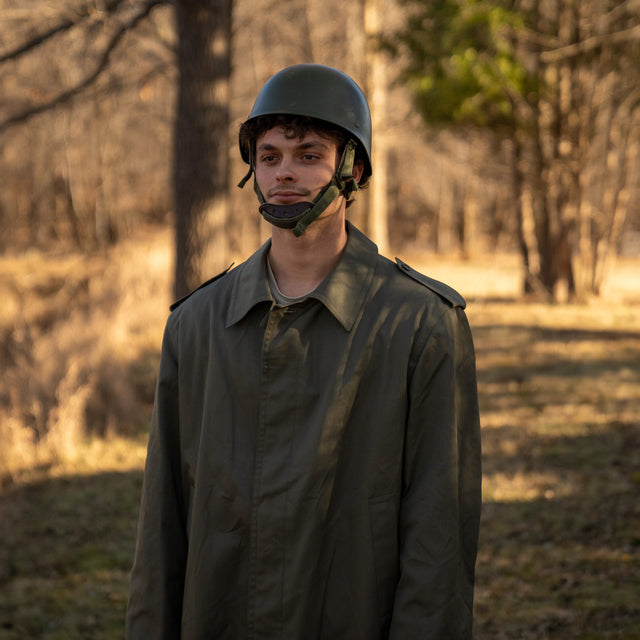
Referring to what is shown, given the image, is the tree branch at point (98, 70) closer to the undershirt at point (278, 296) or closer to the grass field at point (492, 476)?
the grass field at point (492, 476)

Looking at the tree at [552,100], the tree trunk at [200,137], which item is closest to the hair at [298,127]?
the tree trunk at [200,137]

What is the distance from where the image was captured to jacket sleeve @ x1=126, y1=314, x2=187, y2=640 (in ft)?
6.52

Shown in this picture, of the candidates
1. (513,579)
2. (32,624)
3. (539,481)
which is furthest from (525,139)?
(32,624)

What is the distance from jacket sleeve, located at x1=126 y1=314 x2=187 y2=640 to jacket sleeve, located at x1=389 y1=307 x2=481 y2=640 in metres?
0.60

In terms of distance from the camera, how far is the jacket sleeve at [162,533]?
1.99 m

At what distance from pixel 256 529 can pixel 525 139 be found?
1536 centimetres

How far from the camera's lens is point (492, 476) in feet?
19.3

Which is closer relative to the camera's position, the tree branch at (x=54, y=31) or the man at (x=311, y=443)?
the man at (x=311, y=443)

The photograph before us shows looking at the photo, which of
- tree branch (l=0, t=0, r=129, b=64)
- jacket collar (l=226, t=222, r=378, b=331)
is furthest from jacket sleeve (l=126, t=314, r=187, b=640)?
tree branch (l=0, t=0, r=129, b=64)

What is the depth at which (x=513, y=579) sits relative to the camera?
14.3 feet

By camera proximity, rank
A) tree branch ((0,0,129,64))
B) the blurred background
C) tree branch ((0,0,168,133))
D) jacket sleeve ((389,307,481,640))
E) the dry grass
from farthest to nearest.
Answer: tree branch ((0,0,168,133))
tree branch ((0,0,129,64))
the dry grass
the blurred background
jacket sleeve ((389,307,481,640))

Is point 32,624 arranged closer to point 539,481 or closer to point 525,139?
point 539,481

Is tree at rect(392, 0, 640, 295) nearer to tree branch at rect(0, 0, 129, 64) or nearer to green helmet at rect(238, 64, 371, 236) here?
tree branch at rect(0, 0, 129, 64)

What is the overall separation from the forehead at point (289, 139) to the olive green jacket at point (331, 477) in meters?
0.36
